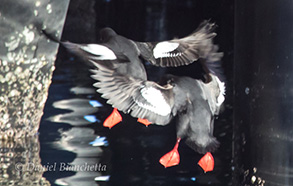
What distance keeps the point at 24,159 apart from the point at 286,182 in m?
0.69

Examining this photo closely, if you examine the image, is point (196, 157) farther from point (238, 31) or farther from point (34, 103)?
point (34, 103)

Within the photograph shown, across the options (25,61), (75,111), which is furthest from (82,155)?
(25,61)

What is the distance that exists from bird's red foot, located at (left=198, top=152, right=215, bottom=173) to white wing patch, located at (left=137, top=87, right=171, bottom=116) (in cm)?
18

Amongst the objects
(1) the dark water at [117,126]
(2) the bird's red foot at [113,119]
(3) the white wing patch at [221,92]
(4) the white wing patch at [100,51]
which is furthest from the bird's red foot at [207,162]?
(4) the white wing patch at [100,51]

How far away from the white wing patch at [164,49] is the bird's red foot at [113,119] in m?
0.19

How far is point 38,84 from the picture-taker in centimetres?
165

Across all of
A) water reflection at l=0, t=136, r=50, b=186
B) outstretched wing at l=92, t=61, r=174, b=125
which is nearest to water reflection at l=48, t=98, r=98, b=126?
water reflection at l=0, t=136, r=50, b=186

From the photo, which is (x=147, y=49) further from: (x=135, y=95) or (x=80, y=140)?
(x=80, y=140)

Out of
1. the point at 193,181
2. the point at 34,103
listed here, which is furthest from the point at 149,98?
the point at 34,103

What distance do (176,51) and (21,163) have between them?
51 cm

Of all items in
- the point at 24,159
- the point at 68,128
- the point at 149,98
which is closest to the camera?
the point at 149,98

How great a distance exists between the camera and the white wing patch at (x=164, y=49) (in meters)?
1.57

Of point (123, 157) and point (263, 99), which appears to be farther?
point (123, 157)

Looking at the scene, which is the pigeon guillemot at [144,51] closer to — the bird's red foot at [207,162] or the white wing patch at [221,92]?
the white wing patch at [221,92]
